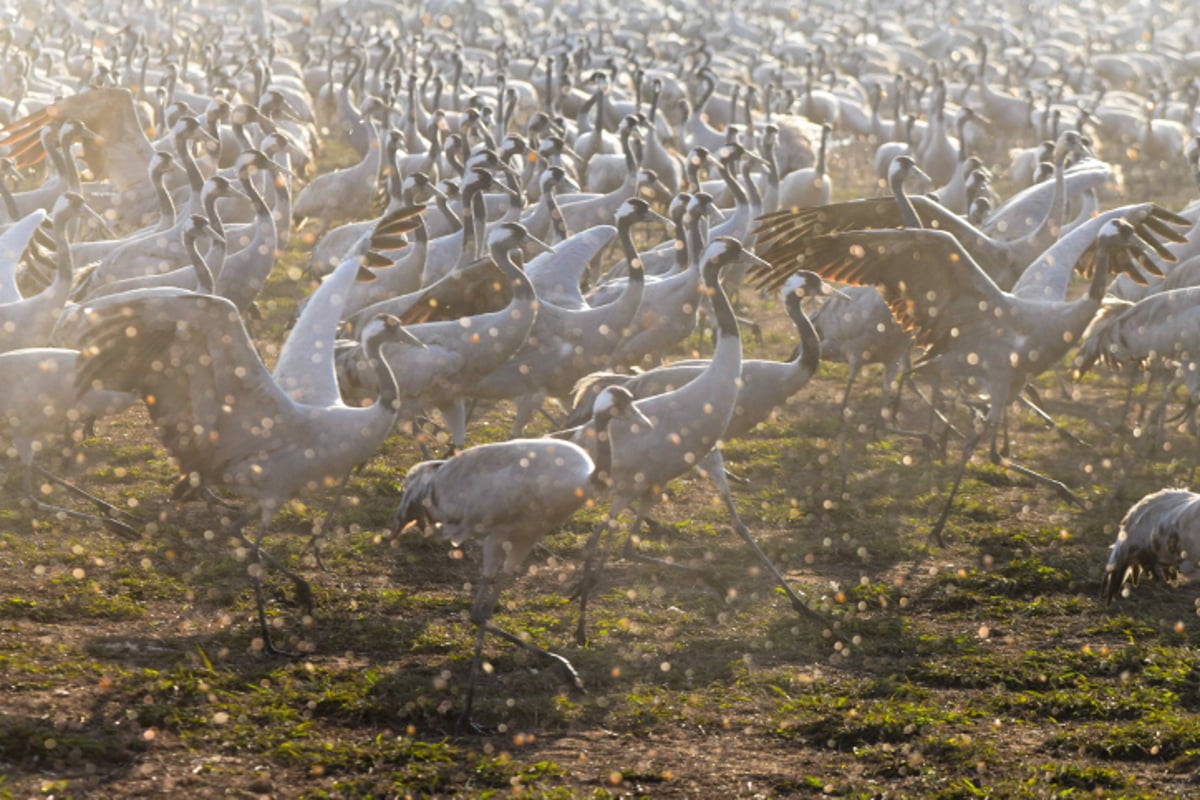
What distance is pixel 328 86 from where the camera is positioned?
2358 cm

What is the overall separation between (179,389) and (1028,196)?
7636mm

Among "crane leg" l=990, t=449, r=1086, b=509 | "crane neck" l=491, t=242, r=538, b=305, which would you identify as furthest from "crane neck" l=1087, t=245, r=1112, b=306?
"crane neck" l=491, t=242, r=538, b=305

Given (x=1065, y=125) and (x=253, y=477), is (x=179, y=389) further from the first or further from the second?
(x=1065, y=125)

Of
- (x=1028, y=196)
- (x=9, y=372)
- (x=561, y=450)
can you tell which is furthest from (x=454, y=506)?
(x=1028, y=196)

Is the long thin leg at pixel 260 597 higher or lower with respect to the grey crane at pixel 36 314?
lower

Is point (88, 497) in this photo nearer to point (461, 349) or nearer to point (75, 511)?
point (75, 511)

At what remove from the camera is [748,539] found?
305 inches

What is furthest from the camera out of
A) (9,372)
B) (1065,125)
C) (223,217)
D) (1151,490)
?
(1065,125)

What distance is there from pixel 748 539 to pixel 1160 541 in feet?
6.61

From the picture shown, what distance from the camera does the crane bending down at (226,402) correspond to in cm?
632

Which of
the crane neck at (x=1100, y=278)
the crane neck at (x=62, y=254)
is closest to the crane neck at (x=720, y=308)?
the crane neck at (x=1100, y=278)

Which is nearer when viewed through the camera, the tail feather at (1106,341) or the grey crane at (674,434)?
the grey crane at (674,434)

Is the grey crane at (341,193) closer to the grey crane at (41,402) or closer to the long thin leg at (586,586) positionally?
the grey crane at (41,402)

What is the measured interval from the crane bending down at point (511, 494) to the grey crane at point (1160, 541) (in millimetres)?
2384
